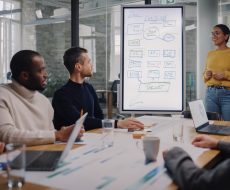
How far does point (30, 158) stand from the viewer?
4.83ft

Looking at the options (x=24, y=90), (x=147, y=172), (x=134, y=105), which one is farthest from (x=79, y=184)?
(x=134, y=105)

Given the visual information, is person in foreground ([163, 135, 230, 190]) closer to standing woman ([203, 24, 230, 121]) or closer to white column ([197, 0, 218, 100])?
standing woman ([203, 24, 230, 121])

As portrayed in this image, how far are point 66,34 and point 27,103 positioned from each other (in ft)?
8.83

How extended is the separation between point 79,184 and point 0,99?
3.08ft

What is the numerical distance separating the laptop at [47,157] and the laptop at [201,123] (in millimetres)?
1067

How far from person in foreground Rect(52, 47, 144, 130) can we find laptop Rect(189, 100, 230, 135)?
0.37 meters

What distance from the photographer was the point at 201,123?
93.3 inches

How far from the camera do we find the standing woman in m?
3.69

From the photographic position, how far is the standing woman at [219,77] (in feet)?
12.1

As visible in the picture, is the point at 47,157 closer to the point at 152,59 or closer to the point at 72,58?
the point at 72,58

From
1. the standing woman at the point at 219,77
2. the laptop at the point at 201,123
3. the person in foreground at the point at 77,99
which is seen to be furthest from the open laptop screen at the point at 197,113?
the standing woman at the point at 219,77

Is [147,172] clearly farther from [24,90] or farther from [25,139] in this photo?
[24,90]

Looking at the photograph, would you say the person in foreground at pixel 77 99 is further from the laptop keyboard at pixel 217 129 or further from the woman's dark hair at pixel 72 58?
the laptop keyboard at pixel 217 129

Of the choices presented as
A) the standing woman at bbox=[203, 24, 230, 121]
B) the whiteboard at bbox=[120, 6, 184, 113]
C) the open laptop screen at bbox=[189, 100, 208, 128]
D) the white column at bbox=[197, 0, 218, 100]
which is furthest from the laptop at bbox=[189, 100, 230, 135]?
the white column at bbox=[197, 0, 218, 100]
